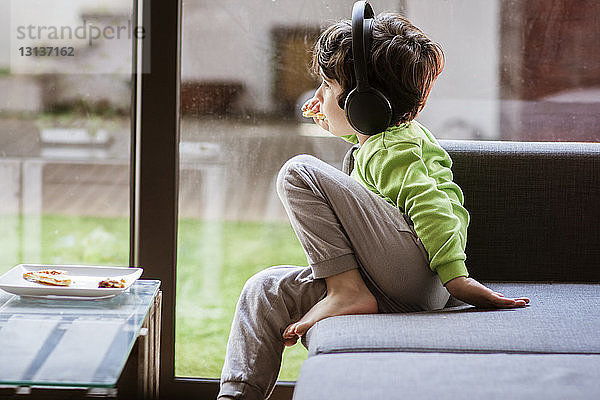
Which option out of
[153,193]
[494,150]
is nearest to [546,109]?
[494,150]

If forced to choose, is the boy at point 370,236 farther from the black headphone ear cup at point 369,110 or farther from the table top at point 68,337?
the table top at point 68,337

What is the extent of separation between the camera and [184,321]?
Answer: 81.3 inches

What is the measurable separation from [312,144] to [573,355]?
982mm

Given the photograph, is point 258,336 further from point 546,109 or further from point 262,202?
point 546,109

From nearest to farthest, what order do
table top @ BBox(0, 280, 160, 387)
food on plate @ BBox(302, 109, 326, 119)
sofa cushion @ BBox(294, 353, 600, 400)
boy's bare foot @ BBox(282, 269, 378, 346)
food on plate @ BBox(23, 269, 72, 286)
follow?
sofa cushion @ BBox(294, 353, 600, 400), table top @ BBox(0, 280, 160, 387), boy's bare foot @ BBox(282, 269, 378, 346), food on plate @ BBox(23, 269, 72, 286), food on plate @ BBox(302, 109, 326, 119)

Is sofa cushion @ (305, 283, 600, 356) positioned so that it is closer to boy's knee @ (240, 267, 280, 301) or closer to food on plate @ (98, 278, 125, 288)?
boy's knee @ (240, 267, 280, 301)

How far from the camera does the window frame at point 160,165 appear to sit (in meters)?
1.95

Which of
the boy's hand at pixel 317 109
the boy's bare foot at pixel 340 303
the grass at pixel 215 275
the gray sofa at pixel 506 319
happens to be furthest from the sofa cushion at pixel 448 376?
the grass at pixel 215 275

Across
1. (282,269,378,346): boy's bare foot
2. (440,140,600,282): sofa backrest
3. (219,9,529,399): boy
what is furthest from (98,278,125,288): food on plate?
(440,140,600,282): sofa backrest

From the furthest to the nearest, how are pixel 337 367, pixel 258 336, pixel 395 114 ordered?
1. pixel 395 114
2. pixel 258 336
3. pixel 337 367

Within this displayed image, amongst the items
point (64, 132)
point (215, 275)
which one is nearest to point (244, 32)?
point (64, 132)

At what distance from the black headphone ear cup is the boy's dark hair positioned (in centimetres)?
6

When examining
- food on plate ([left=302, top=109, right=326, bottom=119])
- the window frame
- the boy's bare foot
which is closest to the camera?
the boy's bare foot

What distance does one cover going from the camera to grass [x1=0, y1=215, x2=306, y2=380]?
2039 mm
